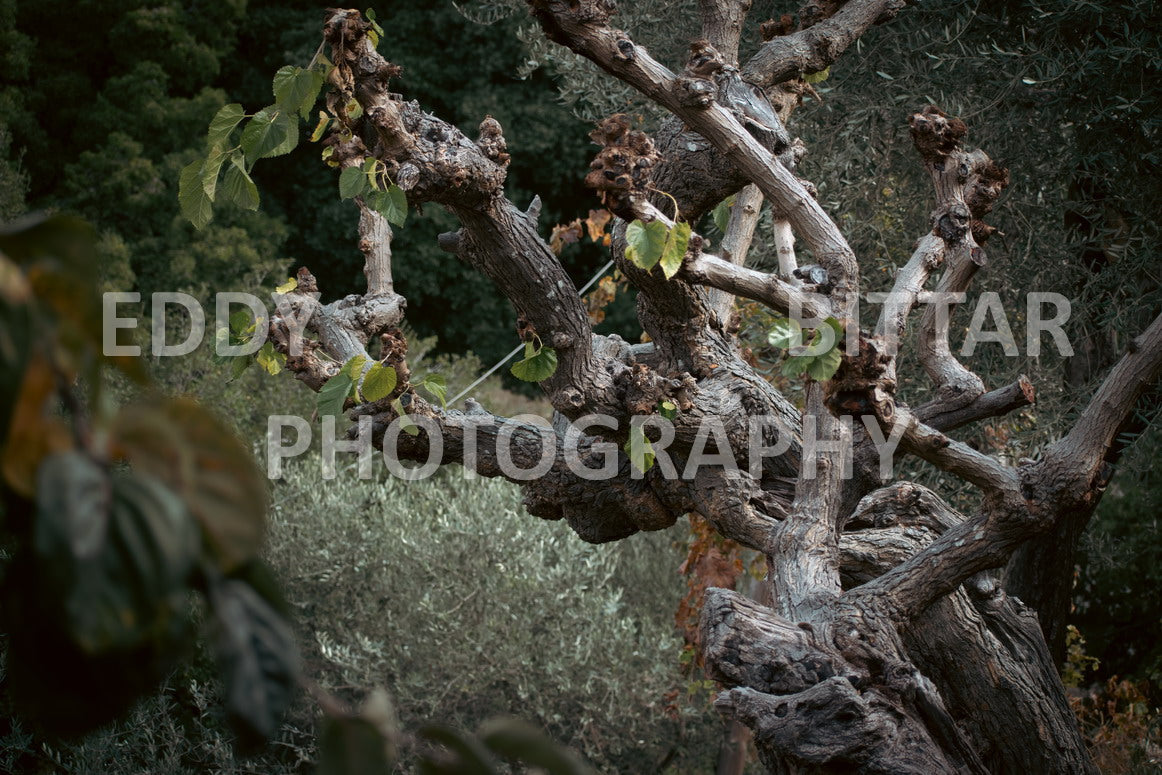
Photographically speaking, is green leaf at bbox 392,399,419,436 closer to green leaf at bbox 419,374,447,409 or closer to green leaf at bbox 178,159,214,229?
green leaf at bbox 419,374,447,409

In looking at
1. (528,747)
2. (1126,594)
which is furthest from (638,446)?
(1126,594)

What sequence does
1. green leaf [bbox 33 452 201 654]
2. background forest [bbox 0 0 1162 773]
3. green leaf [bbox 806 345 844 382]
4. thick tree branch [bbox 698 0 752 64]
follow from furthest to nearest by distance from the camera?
background forest [bbox 0 0 1162 773]
thick tree branch [bbox 698 0 752 64]
green leaf [bbox 806 345 844 382]
green leaf [bbox 33 452 201 654]

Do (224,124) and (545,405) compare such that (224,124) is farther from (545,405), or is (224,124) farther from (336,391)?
(545,405)

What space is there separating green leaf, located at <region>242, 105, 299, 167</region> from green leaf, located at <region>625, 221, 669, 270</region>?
70cm

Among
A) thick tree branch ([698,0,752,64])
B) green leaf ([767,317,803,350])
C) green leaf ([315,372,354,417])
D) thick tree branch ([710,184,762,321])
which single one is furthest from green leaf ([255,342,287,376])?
thick tree branch ([698,0,752,64])

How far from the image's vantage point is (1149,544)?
6.04m

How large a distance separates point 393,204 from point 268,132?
319 millimetres

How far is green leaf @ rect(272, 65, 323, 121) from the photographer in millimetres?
1980

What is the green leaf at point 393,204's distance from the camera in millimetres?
1963

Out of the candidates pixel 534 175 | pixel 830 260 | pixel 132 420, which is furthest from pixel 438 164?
pixel 534 175

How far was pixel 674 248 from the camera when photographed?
192 centimetres

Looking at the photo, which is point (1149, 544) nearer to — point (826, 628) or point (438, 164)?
point (826, 628)

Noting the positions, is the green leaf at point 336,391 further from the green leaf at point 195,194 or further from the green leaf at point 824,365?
the green leaf at point 824,365

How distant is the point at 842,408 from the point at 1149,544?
203 inches
